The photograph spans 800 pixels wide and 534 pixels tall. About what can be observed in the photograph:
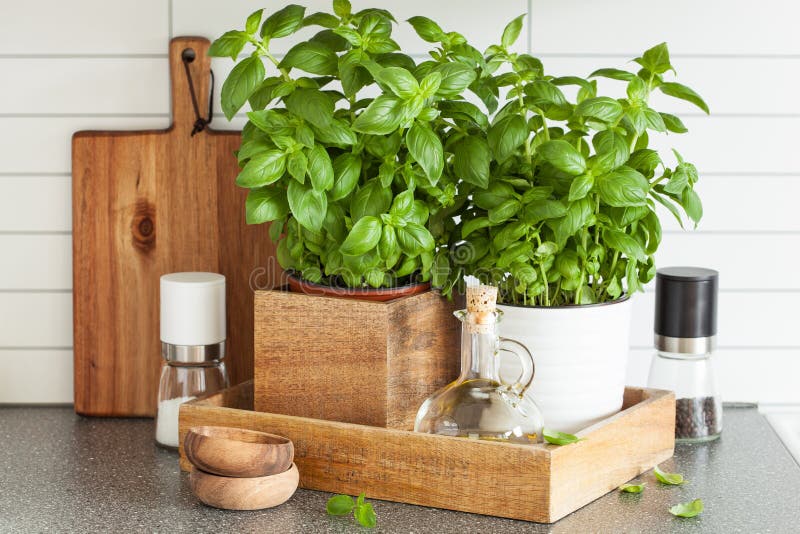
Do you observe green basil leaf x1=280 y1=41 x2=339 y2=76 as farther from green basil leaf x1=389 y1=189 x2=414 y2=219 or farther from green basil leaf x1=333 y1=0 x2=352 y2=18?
green basil leaf x1=389 y1=189 x2=414 y2=219

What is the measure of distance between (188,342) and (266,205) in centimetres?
29

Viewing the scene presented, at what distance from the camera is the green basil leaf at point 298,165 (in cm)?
106

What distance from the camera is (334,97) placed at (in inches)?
45.2

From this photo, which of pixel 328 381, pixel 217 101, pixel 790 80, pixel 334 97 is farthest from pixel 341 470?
pixel 790 80

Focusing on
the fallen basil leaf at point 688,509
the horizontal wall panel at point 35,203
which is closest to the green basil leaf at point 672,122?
the fallen basil leaf at point 688,509

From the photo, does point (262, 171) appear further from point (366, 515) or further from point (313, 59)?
point (366, 515)

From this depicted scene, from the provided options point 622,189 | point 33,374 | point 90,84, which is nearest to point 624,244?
point 622,189

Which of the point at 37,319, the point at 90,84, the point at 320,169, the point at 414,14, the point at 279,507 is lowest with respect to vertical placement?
the point at 279,507

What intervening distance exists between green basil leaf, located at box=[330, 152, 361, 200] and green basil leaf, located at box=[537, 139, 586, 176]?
0.66 ft

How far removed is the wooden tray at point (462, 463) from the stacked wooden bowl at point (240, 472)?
0.16 ft

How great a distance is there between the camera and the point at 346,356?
1.14m

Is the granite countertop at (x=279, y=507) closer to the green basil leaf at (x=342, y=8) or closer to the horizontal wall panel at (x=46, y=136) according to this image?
the horizontal wall panel at (x=46, y=136)

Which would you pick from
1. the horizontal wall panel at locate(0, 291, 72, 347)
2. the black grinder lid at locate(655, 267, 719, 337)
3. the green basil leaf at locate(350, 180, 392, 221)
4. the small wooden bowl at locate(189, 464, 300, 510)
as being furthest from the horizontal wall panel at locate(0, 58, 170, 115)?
the black grinder lid at locate(655, 267, 719, 337)

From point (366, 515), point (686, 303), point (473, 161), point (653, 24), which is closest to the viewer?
point (366, 515)
